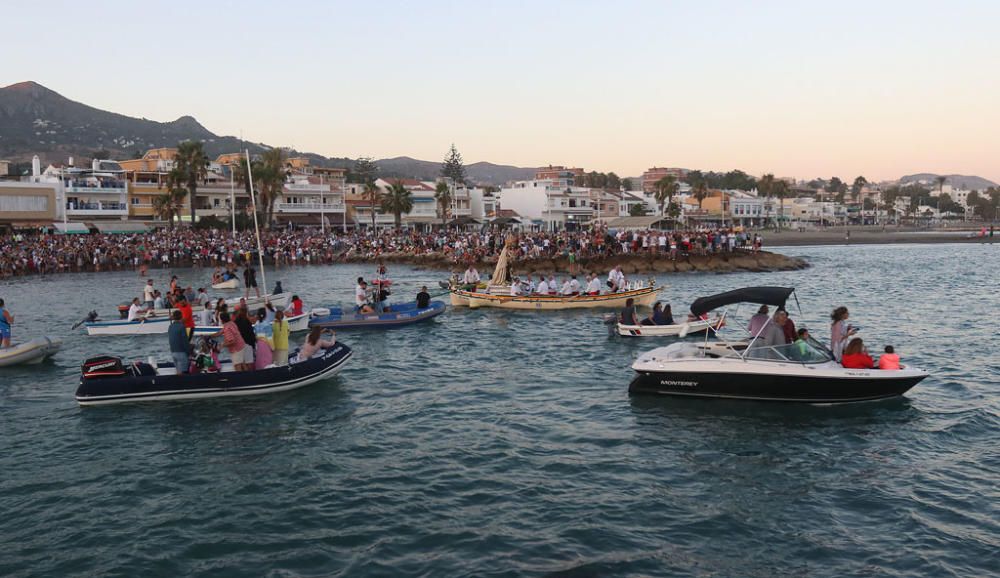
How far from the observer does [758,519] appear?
10539 millimetres

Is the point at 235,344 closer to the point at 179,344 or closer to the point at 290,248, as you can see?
the point at 179,344

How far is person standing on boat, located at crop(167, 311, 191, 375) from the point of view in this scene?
16000 mm

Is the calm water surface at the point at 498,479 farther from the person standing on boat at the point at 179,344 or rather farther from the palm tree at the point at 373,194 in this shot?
the palm tree at the point at 373,194

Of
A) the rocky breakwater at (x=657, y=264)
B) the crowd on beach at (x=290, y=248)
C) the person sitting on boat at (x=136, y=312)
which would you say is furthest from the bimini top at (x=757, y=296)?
the crowd on beach at (x=290, y=248)

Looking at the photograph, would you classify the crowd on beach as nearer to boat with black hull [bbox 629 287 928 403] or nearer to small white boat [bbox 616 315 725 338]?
small white boat [bbox 616 315 725 338]

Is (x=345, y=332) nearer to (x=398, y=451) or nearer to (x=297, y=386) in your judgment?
(x=297, y=386)

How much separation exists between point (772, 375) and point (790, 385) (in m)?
0.48

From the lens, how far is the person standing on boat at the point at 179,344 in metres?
16.0

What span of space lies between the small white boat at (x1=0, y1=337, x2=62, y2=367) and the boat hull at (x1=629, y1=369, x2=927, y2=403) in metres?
17.8

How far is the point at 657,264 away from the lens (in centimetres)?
5191

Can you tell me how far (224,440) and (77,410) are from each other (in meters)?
4.84

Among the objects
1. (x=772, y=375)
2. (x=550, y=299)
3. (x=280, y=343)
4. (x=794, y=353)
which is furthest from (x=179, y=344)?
(x=550, y=299)

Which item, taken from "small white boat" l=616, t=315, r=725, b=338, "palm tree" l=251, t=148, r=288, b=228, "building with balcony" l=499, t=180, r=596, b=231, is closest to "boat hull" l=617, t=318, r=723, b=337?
"small white boat" l=616, t=315, r=725, b=338

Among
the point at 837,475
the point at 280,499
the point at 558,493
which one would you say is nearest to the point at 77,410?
the point at 280,499
